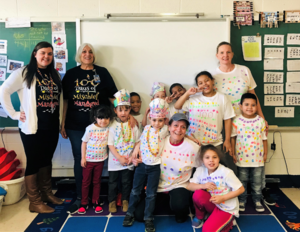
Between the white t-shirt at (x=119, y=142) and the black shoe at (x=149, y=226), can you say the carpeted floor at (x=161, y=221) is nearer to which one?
the black shoe at (x=149, y=226)

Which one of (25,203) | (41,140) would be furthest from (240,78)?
(25,203)

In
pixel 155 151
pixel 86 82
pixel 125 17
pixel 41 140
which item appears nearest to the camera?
pixel 155 151

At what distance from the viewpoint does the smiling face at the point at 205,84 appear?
78.2 inches

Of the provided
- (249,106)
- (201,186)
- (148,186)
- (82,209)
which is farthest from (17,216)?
(249,106)

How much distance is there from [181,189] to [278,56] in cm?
166

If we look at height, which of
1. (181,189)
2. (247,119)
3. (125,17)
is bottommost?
(181,189)

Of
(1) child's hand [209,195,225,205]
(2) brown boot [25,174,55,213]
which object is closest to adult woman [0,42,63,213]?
(2) brown boot [25,174,55,213]

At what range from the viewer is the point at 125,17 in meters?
2.32

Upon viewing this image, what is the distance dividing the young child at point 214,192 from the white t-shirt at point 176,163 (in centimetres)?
8

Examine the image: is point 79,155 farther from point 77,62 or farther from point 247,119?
point 247,119

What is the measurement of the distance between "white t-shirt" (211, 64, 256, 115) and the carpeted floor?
2.96 feet

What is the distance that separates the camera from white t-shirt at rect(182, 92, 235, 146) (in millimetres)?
1981

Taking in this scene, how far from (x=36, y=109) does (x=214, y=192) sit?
62.6 inches

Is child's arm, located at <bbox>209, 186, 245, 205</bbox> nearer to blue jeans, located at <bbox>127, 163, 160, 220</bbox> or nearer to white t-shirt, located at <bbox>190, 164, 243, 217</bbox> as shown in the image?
white t-shirt, located at <bbox>190, 164, 243, 217</bbox>
